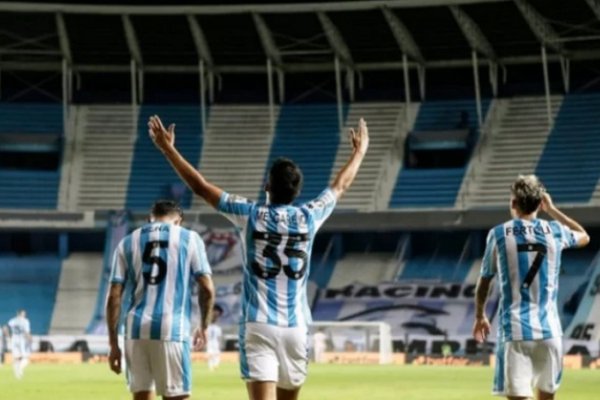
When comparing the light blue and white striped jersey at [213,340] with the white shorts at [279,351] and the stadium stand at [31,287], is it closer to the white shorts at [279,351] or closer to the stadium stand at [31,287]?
the stadium stand at [31,287]

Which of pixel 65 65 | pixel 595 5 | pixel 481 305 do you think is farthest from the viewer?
pixel 65 65

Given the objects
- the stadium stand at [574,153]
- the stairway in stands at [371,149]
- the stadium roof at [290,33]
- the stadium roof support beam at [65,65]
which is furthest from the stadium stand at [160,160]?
the stadium stand at [574,153]

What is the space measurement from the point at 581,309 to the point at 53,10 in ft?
80.0

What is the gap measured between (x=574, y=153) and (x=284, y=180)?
5056cm

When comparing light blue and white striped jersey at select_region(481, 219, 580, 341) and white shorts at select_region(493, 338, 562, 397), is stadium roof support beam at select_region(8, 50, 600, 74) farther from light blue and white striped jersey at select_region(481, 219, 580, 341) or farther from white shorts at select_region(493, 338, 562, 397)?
white shorts at select_region(493, 338, 562, 397)

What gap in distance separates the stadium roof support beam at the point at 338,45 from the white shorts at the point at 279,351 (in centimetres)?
5045

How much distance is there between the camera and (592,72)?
209ft

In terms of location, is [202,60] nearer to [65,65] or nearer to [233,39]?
[233,39]

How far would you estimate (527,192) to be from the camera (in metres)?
12.8

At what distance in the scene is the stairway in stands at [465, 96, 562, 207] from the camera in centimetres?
6109

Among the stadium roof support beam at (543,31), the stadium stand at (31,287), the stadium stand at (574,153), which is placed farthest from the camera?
the stadium stand at (31,287)

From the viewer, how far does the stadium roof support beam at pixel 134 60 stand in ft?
207

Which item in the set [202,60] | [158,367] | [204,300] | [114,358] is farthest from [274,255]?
[202,60]

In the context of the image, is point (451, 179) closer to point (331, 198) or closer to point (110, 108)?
point (110, 108)
